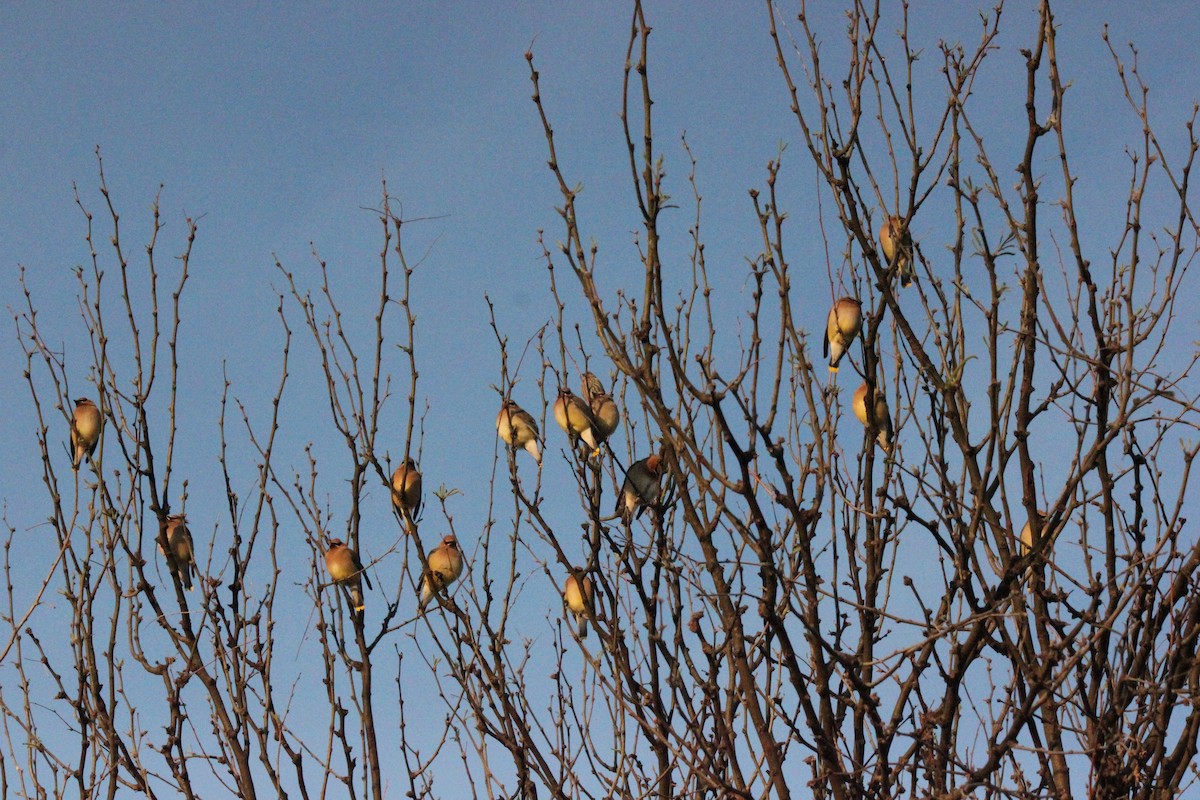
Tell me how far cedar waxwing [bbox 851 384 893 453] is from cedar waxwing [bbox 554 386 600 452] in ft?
3.04

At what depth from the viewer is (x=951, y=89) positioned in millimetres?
3512

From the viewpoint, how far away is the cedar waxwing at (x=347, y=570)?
4.10 m

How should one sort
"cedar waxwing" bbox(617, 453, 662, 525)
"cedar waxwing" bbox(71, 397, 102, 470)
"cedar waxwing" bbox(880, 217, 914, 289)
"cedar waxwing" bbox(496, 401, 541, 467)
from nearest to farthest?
1. "cedar waxwing" bbox(880, 217, 914, 289)
2. "cedar waxwing" bbox(617, 453, 662, 525)
3. "cedar waxwing" bbox(496, 401, 541, 467)
4. "cedar waxwing" bbox(71, 397, 102, 470)

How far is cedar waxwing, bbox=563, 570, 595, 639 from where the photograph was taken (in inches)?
132

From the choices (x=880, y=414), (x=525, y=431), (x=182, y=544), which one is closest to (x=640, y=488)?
(x=880, y=414)

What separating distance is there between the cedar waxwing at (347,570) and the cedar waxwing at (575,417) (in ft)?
2.73

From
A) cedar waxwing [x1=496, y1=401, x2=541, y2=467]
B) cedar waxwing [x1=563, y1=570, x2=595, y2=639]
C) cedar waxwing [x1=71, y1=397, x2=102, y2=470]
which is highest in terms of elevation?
cedar waxwing [x1=71, y1=397, x2=102, y2=470]

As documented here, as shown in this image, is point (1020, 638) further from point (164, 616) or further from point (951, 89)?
point (164, 616)

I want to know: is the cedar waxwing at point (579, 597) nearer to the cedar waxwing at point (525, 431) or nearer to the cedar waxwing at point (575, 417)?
the cedar waxwing at point (575, 417)

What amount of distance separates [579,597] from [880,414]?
1.27 meters

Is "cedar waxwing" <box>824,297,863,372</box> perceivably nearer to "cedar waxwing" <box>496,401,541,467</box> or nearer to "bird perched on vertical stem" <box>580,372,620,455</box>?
"bird perched on vertical stem" <box>580,372,620,455</box>

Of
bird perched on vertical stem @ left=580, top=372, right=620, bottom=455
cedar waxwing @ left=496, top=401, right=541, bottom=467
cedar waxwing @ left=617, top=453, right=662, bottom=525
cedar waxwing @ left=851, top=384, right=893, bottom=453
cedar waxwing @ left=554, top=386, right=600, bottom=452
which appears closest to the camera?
cedar waxwing @ left=851, top=384, right=893, bottom=453

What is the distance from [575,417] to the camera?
165 inches

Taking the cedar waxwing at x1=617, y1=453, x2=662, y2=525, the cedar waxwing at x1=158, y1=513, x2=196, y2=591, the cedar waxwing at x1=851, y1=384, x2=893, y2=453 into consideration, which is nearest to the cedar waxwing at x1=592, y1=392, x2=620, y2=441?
the cedar waxwing at x1=617, y1=453, x2=662, y2=525
